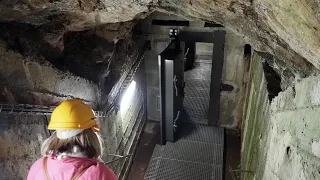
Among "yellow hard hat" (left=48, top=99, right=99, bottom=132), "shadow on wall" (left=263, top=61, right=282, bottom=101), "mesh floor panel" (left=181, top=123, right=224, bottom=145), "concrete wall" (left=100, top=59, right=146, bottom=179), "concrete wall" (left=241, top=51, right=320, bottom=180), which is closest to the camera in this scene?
"concrete wall" (left=241, top=51, right=320, bottom=180)

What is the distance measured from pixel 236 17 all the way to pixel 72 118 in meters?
1.62

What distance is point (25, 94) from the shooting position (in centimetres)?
394

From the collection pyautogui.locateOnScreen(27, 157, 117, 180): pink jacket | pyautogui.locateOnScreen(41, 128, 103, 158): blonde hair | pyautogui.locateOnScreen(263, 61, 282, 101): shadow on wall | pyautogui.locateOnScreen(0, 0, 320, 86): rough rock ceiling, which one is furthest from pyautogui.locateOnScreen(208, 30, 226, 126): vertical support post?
pyautogui.locateOnScreen(27, 157, 117, 180): pink jacket

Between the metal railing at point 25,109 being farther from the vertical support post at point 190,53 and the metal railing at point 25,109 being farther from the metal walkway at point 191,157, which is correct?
the vertical support post at point 190,53

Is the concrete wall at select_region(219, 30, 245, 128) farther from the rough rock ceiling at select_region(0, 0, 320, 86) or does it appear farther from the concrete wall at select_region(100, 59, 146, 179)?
the rough rock ceiling at select_region(0, 0, 320, 86)

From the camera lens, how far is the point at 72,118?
2355mm

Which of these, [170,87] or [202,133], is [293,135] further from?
[202,133]

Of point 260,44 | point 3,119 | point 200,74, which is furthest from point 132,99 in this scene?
point 260,44

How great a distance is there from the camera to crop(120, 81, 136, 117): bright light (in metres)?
5.70

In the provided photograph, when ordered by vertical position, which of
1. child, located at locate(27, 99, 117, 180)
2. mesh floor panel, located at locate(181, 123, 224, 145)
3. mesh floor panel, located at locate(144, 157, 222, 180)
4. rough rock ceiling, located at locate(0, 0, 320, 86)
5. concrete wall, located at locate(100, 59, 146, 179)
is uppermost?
rough rock ceiling, located at locate(0, 0, 320, 86)

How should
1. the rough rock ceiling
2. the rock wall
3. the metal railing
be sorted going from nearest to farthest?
the rough rock ceiling < the metal railing < the rock wall

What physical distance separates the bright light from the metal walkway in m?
1.35

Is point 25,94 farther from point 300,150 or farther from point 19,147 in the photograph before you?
point 300,150

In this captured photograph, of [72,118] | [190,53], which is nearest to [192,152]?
[190,53]
